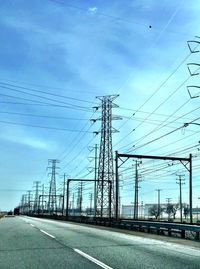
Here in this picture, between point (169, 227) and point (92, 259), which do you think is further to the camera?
point (169, 227)

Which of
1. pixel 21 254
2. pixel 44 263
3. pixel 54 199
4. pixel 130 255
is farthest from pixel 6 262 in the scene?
pixel 54 199

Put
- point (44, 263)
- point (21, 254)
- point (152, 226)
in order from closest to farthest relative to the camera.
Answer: point (44, 263) < point (21, 254) < point (152, 226)

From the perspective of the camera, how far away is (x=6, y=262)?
1184 centimetres

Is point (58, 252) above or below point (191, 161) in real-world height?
below

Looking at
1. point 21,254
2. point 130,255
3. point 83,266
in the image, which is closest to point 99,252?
point 130,255

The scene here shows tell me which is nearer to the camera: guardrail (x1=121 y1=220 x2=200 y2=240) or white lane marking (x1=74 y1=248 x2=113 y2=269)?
white lane marking (x1=74 y1=248 x2=113 y2=269)

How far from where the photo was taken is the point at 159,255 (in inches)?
548

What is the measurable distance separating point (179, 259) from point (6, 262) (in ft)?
16.7

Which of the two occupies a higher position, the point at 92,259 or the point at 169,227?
the point at 169,227

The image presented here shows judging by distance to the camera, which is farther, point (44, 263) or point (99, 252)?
point (99, 252)

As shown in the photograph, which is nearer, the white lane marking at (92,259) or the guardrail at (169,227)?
the white lane marking at (92,259)

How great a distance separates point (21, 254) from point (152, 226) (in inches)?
619

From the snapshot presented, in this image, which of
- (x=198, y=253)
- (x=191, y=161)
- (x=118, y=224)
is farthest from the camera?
(x=191, y=161)

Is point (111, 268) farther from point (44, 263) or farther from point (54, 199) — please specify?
point (54, 199)
